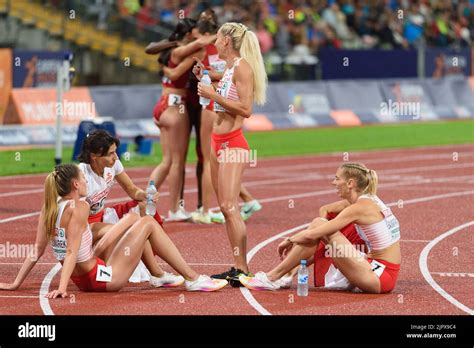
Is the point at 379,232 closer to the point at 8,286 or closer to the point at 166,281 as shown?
the point at 166,281

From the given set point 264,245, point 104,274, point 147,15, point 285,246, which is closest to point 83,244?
point 104,274

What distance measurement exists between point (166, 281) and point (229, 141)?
1.38m

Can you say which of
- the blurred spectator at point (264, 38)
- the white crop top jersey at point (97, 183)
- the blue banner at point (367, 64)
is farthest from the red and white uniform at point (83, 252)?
the blue banner at point (367, 64)

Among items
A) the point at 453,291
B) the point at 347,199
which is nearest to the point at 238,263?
the point at 347,199

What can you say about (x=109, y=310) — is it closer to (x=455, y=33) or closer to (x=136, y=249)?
(x=136, y=249)

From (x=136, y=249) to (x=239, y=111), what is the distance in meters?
1.61

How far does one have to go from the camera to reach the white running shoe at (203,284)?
10.1m

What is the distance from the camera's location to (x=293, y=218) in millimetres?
15211

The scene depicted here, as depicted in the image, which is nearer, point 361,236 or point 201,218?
point 361,236

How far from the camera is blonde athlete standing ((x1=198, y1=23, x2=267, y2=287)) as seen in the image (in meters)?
10.6

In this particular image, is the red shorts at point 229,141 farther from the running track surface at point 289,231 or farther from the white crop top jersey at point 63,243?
the white crop top jersey at point 63,243

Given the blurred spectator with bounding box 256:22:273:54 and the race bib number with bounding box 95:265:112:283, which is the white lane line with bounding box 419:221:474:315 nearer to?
the race bib number with bounding box 95:265:112:283

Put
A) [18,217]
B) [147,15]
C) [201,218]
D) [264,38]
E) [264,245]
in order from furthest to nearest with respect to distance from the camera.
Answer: [264,38], [147,15], [18,217], [201,218], [264,245]

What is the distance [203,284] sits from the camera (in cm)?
1012
